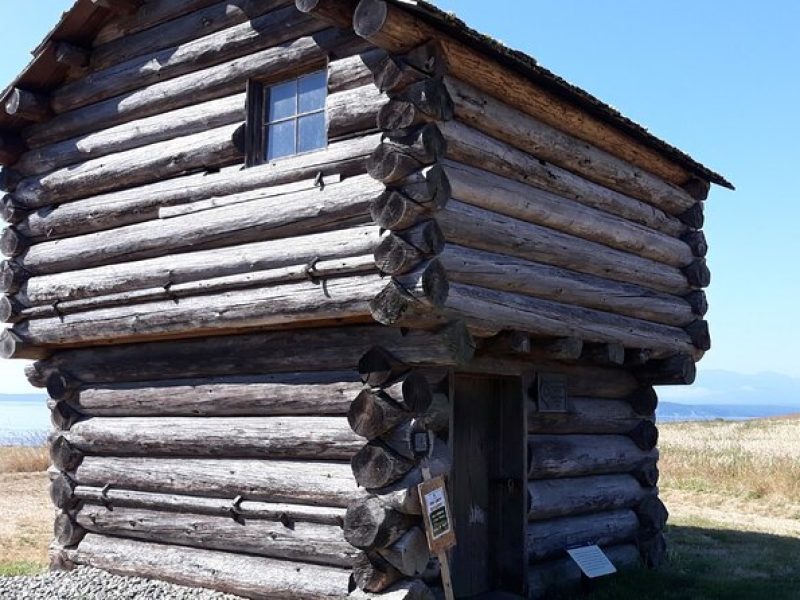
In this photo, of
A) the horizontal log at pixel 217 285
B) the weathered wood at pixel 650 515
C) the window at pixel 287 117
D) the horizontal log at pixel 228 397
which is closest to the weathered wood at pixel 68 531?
the horizontal log at pixel 228 397

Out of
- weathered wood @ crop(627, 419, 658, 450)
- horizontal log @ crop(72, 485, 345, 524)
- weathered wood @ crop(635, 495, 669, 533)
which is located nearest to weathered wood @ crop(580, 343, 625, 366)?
weathered wood @ crop(627, 419, 658, 450)

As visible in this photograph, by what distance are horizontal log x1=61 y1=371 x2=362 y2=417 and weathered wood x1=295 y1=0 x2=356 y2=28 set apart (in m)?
3.25

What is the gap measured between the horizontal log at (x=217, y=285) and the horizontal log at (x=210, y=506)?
2.12 meters

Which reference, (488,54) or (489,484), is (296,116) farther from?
(489,484)

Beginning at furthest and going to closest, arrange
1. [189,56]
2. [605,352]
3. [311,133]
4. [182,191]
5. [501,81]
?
[605,352] → [189,56] → [182,191] → [311,133] → [501,81]

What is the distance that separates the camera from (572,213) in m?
9.90

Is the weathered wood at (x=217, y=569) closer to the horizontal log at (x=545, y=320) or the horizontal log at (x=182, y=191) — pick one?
the horizontal log at (x=545, y=320)

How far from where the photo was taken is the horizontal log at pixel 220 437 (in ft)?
27.6

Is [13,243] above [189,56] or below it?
below

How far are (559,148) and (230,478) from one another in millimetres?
4940

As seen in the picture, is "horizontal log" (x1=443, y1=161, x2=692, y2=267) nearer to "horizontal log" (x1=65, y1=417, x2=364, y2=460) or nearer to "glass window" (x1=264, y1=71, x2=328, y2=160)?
"glass window" (x1=264, y1=71, x2=328, y2=160)

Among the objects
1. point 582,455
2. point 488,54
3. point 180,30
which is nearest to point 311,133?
point 488,54

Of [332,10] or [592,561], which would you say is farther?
[592,561]

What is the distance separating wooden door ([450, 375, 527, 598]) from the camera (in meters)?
9.91
